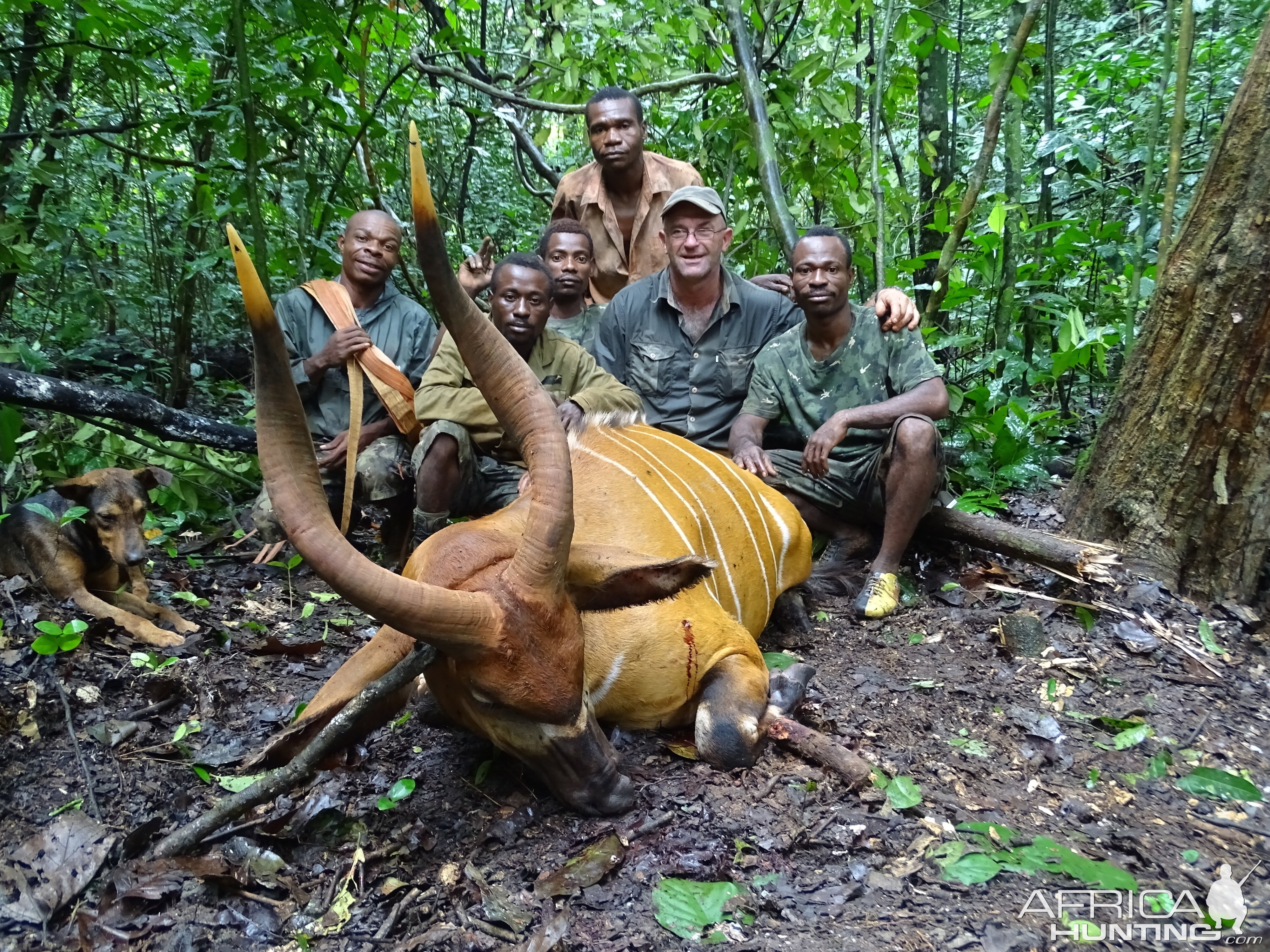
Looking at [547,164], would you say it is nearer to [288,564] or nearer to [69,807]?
[288,564]

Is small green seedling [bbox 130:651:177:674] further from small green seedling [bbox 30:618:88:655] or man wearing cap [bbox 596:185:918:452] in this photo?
man wearing cap [bbox 596:185:918:452]

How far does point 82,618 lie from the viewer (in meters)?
4.00

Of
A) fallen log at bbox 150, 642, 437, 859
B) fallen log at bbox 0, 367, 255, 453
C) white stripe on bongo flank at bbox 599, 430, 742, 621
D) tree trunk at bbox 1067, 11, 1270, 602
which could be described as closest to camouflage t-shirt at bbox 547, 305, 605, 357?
white stripe on bongo flank at bbox 599, 430, 742, 621

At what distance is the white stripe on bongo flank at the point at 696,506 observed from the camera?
3.92 metres

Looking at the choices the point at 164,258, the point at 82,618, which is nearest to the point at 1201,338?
the point at 82,618

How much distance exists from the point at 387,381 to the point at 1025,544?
12.0 ft

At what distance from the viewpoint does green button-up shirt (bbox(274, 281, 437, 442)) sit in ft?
17.8

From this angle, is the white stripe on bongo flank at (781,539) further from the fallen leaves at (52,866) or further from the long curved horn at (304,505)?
the fallen leaves at (52,866)

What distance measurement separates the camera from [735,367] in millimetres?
5516

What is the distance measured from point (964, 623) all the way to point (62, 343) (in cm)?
756

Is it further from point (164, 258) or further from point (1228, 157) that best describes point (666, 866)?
point (164, 258)

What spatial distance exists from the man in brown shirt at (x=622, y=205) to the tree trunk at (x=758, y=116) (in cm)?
54

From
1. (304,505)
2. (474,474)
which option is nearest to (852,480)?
(474,474)

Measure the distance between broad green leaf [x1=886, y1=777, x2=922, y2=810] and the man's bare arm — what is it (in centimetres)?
219
